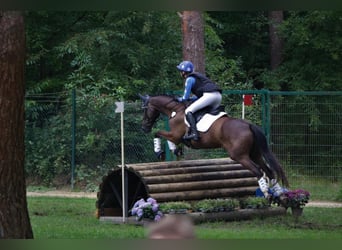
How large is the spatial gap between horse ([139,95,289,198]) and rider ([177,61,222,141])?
25cm

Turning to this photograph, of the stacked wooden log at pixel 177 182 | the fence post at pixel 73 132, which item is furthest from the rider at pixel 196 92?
the fence post at pixel 73 132

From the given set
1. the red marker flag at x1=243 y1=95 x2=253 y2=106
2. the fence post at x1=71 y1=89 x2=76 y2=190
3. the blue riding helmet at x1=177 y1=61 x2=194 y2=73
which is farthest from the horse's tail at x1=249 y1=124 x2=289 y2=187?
the fence post at x1=71 y1=89 x2=76 y2=190

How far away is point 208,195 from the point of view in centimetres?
1328

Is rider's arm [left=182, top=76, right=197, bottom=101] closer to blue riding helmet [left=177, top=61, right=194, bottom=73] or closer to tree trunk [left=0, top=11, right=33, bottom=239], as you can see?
blue riding helmet [left=177, top=61, right=194, bottom=73]

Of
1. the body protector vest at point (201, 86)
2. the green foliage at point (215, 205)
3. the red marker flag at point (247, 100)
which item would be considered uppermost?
the body protector vest at point (201, 86)

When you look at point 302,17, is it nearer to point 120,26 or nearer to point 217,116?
point 120,26

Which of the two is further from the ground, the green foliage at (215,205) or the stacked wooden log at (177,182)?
the stacked wooden log at (177,182)

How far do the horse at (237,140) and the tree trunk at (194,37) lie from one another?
2.97 metres

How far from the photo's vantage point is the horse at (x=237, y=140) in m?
13.1

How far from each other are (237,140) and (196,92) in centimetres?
114

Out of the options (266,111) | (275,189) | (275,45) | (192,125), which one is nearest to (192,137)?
(192,125)

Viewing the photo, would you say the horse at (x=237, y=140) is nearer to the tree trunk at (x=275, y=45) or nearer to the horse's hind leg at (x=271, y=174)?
the horse's hind leg at (x=271, y=174)

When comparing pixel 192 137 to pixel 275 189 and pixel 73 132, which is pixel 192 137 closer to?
pixel 275 189
